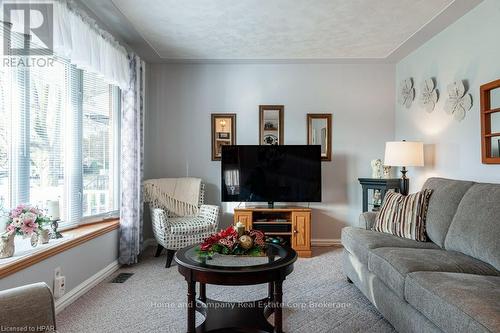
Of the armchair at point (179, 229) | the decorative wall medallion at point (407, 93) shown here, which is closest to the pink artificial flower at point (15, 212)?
the armchair at point (179, 229)

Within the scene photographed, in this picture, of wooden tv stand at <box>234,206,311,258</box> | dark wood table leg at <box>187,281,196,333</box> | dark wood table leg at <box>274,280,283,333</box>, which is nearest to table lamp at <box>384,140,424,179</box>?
wooden tv stand at <box>234,206,311,258</box>

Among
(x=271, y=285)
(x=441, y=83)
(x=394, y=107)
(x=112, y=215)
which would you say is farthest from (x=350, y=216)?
(x=112, y=215)

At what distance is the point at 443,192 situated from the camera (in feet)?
8.55

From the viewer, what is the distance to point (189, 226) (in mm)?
3389

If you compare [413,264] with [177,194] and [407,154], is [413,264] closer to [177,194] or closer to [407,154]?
[407,154]

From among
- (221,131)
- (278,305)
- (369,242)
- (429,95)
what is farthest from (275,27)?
(278,305)

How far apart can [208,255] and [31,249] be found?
1.21 meters

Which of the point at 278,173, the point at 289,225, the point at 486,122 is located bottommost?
→ the point at 289,225

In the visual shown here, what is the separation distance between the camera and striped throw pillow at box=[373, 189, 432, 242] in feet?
8.45

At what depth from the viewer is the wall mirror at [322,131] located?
4246 mm

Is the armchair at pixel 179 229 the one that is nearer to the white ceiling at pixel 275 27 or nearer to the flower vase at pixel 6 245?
the flower vase at pixel 6 245

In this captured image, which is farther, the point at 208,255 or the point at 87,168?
the point at 87,168

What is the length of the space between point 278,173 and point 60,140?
7.71 feet

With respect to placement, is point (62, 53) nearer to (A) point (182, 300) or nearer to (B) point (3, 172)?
(B) point (3, 172)
